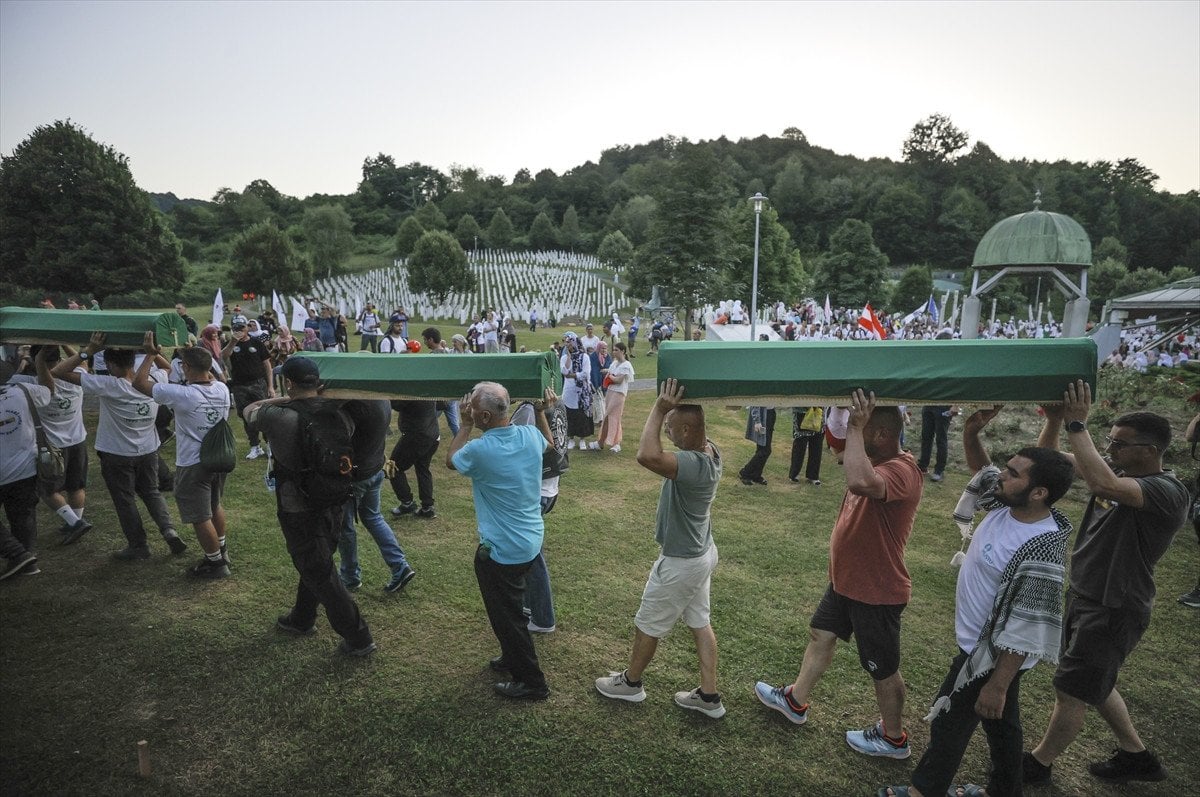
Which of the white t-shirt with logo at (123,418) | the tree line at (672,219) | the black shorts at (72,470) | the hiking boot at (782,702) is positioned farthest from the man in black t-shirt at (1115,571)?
the tree line at (672,219)

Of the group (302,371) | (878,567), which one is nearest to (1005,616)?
(878,567)

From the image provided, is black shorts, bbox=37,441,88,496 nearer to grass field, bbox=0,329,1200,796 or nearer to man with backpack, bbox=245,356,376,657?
grass field, bbox=0,329,1200,796

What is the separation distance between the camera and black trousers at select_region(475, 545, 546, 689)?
3.96 m

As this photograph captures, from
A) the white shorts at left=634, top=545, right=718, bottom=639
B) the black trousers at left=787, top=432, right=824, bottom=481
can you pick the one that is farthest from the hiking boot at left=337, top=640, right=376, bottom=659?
the black trousers at left=787, top=432, right=824, bottom=481

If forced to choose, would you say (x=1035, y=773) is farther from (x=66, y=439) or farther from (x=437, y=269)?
(x=437, y=269)

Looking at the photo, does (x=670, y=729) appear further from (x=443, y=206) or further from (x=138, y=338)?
(x=443, y=206)

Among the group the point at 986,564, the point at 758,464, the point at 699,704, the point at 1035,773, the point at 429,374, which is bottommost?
the point at 1035,773

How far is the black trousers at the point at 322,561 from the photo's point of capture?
4391mm

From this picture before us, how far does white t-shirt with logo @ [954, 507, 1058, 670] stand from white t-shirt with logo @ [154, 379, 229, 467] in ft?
20.1

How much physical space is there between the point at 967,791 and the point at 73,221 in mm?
40964

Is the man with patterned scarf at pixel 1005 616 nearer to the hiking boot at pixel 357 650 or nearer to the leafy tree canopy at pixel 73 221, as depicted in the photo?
the hiking boot at pixel 357 650

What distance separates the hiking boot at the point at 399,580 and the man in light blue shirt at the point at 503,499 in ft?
6.84

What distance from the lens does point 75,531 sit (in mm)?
6621

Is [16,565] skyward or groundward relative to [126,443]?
groundward
